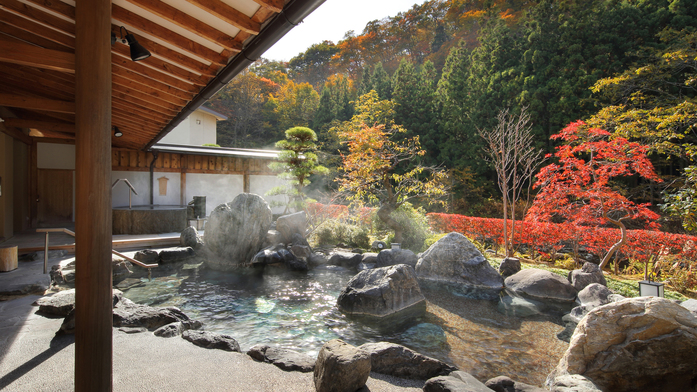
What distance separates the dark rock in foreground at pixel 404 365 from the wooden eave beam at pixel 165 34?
143 inches

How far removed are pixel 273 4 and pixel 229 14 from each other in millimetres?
549

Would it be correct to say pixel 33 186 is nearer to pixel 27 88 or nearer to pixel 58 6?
pixel 27 88

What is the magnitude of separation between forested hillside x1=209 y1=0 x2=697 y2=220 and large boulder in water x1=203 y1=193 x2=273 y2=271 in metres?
8.37

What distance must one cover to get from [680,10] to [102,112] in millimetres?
18390

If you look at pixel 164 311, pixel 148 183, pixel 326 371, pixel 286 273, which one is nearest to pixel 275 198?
pixel 148 183

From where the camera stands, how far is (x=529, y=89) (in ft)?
50.5

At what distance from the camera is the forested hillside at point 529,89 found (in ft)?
34.0

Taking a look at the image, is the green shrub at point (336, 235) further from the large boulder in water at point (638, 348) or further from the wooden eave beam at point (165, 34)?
the large boulder in water at point (638, 348)

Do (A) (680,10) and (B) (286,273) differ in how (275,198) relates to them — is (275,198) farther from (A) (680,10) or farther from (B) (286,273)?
(A) (680,10)

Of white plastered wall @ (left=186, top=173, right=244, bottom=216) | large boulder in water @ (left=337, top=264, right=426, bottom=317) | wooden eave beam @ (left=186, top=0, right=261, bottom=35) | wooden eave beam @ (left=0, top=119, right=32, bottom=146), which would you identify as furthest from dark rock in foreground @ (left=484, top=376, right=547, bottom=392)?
white plastered wall @ (left=186, top=173, right=244, bottom=216)

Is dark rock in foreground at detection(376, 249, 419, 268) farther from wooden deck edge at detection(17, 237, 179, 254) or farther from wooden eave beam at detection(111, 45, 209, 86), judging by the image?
wooden deck edge at detection(17, 237, 179, 254)

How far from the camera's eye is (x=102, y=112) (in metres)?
2.27

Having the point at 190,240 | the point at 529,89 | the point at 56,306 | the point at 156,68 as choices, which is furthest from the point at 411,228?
the point at 529,89

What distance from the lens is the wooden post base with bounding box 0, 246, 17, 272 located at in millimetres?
5656
